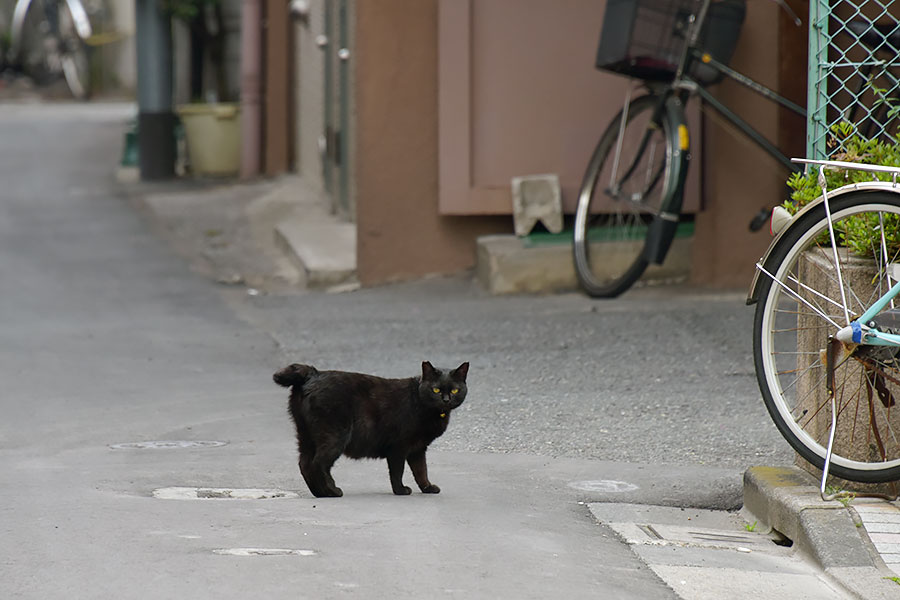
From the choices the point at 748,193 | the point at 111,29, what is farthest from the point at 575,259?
the point at 111,29

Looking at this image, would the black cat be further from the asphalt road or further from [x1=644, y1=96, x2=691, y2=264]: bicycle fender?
[x1=644, y1=96, x2=691, y2=264]: bicycle fender

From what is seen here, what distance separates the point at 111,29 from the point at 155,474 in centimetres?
2019

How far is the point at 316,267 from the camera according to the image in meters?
9.65

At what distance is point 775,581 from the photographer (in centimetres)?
393

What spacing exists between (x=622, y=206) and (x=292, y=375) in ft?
15.8

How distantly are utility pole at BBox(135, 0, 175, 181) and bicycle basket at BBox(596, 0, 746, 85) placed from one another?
762 cm

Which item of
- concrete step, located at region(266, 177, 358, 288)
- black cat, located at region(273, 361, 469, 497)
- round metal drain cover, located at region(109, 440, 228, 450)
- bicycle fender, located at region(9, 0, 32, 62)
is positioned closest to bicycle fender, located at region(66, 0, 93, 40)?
bicycle fender, located at region(9, 0, 32, 62)

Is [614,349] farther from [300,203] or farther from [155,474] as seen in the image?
[300,203]

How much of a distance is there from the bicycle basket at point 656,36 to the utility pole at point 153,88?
7621 mm

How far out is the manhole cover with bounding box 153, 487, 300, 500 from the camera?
4.73 m

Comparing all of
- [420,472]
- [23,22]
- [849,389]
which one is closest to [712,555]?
[849,389]

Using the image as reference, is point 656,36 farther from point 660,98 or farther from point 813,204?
point 813,204

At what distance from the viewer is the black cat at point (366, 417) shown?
15.3 feet

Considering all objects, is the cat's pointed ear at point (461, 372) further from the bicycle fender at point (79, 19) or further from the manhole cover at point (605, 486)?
the bicycle fender at point (79, 19)
